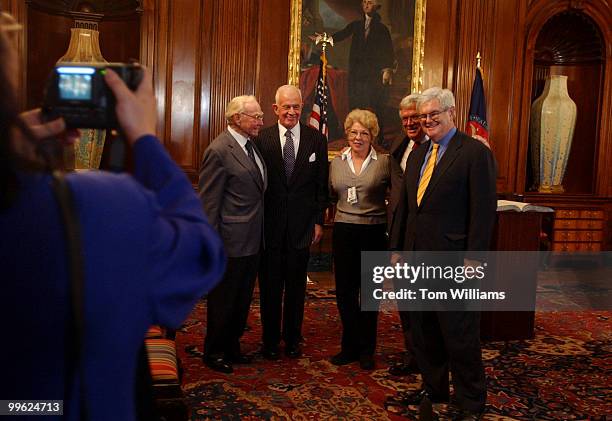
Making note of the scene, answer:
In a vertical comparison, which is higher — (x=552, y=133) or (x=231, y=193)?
(x=552, y=133)

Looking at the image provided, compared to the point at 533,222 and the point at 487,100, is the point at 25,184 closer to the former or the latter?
the point at 533,222

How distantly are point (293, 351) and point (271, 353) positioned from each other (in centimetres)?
16

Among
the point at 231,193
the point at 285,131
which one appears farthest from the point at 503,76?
the point at 231,193

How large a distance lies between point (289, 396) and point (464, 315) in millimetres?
1142

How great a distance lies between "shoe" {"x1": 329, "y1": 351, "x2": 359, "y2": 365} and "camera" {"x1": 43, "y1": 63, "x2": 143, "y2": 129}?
3.46 meters

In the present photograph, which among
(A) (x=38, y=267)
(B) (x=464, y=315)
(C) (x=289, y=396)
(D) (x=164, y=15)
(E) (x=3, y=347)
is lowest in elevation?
(C) (x=289, y=396)

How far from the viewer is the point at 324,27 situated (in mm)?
8117

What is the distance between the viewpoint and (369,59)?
27.2ft

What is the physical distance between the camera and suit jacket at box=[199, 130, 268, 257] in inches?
159

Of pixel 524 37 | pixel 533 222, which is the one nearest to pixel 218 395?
pixel 533 222

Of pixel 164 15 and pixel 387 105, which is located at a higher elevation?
pixel 164 15

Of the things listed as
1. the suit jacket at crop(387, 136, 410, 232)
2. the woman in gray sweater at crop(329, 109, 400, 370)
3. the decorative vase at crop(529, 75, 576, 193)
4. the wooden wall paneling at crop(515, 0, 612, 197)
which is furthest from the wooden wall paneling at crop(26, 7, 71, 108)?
the decorative vase at crop(529, 75, 576, 193)

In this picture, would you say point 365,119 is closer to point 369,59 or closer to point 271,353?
point 271,353

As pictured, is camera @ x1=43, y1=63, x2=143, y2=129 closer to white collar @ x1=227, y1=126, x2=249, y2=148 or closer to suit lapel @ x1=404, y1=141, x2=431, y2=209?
suit lapel @ x1=404, y1=141, x2=431, y2=209
